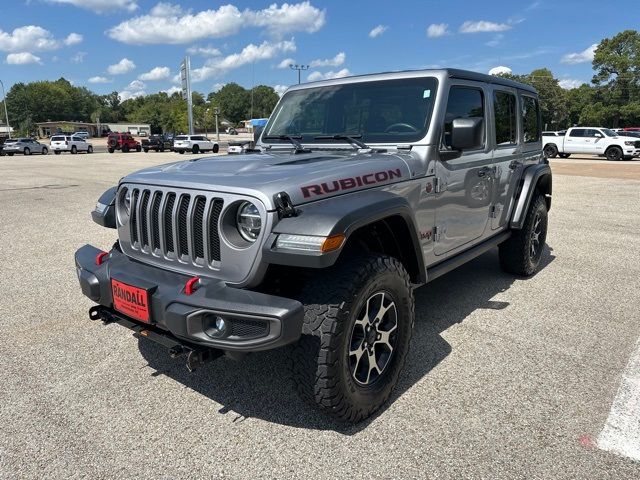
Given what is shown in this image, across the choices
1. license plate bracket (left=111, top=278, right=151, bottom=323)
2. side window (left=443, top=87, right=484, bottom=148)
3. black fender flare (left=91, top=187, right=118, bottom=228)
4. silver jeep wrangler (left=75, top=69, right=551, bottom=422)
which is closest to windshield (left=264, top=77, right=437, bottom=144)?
silver jeep wrangler (left=75, top=69, right=551, bottom=422)

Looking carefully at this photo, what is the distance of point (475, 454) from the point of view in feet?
7.93

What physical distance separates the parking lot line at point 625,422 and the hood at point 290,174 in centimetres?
181

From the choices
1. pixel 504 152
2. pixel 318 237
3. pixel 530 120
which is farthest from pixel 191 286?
pixel 530 120

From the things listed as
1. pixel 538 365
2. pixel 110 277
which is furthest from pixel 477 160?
pixel 110 277

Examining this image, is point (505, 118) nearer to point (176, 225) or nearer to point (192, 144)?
point (176, 225)

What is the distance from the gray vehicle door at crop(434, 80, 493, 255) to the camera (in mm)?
3557

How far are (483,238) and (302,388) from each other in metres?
2.56

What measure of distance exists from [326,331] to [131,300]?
1.05 meters

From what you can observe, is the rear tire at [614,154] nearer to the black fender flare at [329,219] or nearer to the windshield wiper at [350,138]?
the windshield wiper at [350,138]

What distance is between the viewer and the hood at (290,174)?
2490 mm

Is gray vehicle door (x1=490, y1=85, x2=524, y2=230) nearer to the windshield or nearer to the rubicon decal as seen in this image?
the windshield

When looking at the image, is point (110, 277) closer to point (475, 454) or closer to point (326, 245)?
point (326, 245)

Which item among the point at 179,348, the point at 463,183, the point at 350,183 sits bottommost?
the point at 179,348

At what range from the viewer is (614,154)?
85.1 feet
